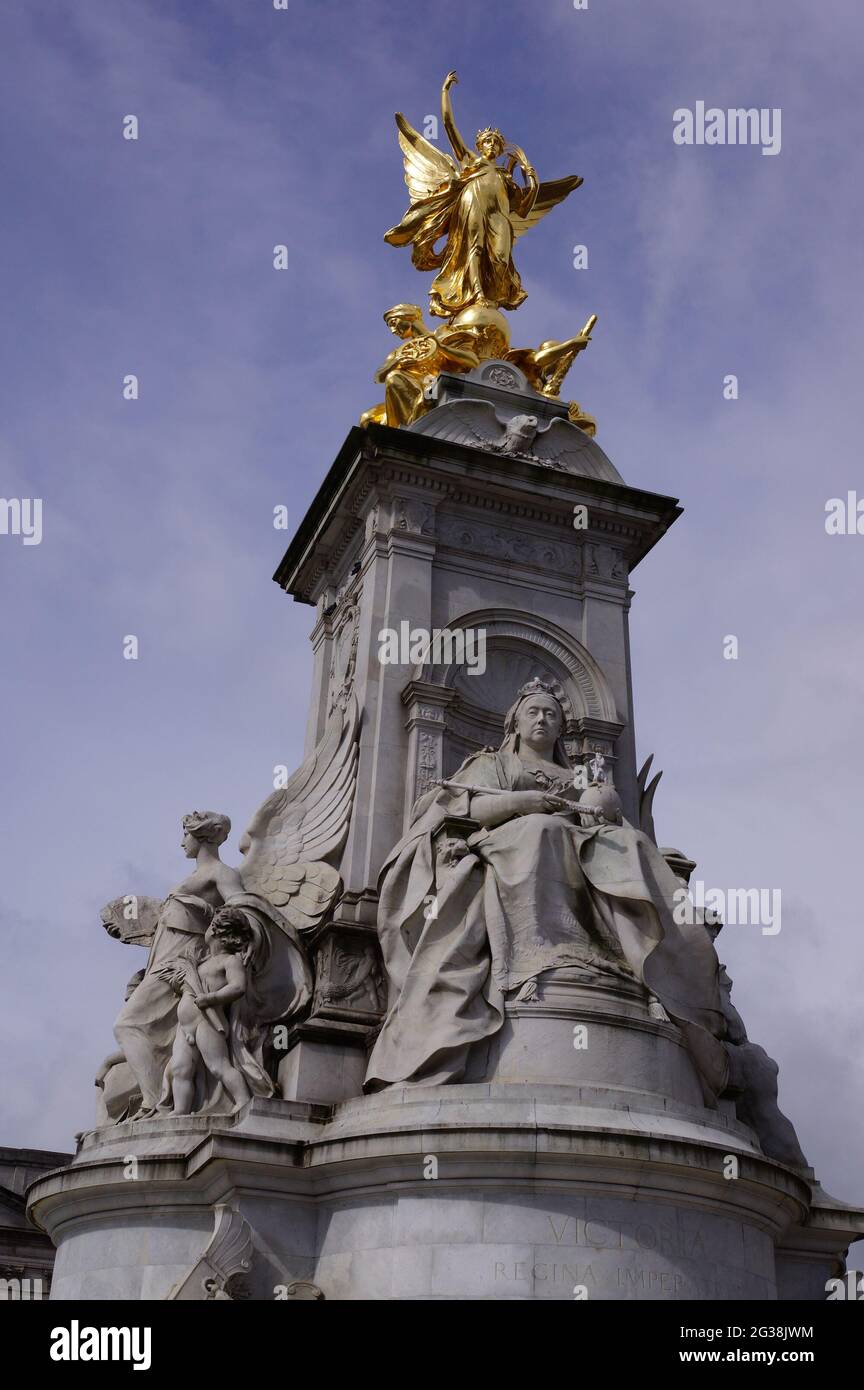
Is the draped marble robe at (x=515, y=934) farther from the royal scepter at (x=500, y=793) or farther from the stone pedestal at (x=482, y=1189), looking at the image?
the stone pedestal at (x=482, y=1189)

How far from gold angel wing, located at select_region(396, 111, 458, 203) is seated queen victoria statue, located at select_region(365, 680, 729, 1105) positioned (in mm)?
11208

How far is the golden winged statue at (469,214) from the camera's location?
71.2 ft

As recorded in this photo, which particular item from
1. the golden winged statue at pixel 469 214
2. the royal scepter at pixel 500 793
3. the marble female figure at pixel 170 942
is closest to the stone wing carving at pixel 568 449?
the golden winged statue at pixel 469 214

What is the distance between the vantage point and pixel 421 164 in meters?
22.6

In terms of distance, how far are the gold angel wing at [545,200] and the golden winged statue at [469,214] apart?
0.02 m

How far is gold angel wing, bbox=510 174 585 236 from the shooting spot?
22.3 meters

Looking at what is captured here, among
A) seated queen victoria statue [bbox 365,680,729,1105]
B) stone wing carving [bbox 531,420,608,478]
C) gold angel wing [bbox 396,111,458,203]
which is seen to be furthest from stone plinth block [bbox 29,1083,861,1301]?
gold angel wing [bbox 396,111,458,203]

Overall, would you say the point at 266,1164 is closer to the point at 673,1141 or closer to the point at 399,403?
the point at 673,1141

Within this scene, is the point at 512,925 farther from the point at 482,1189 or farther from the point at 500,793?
the point at 482,1189

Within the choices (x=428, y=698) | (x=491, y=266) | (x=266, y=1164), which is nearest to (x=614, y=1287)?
(x=266, y=1164)

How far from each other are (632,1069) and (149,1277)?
4.80m

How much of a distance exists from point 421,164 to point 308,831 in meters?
11.3

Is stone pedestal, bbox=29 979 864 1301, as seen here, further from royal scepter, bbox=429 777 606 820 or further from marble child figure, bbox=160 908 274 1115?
royal scepter, bbox=429 777 606 820

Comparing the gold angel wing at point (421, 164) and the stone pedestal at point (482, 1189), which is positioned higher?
the gold angel wing at point (421, 164)
